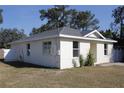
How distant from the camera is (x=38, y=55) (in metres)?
18.9

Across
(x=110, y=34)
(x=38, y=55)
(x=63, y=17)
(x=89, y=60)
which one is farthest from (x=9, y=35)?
(x=89, y=60)

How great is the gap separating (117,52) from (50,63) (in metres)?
9.68

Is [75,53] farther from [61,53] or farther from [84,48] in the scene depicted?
[61,53]

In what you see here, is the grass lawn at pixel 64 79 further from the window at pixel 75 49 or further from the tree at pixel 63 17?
the tree at pixel 63 17

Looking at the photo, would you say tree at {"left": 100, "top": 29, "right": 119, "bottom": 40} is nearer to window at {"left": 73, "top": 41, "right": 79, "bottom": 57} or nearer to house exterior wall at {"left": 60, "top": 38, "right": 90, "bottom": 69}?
house exterior wall at {"left": 60, "top": 38, "right": 90, "bottom": 69}

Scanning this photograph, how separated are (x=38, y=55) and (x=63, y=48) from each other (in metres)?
3.68

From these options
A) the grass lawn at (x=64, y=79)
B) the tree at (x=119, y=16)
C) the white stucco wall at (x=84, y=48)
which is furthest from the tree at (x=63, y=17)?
the grass lawn at (x=64, y=79)

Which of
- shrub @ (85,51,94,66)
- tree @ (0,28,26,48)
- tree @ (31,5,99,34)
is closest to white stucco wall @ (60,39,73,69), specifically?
shrub @ (85,51,94,66)

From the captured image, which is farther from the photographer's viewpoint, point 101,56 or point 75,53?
point 101,56

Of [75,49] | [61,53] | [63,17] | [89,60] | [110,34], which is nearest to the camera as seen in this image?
[61,53]

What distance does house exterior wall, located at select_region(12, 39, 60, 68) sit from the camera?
53.6 ft
